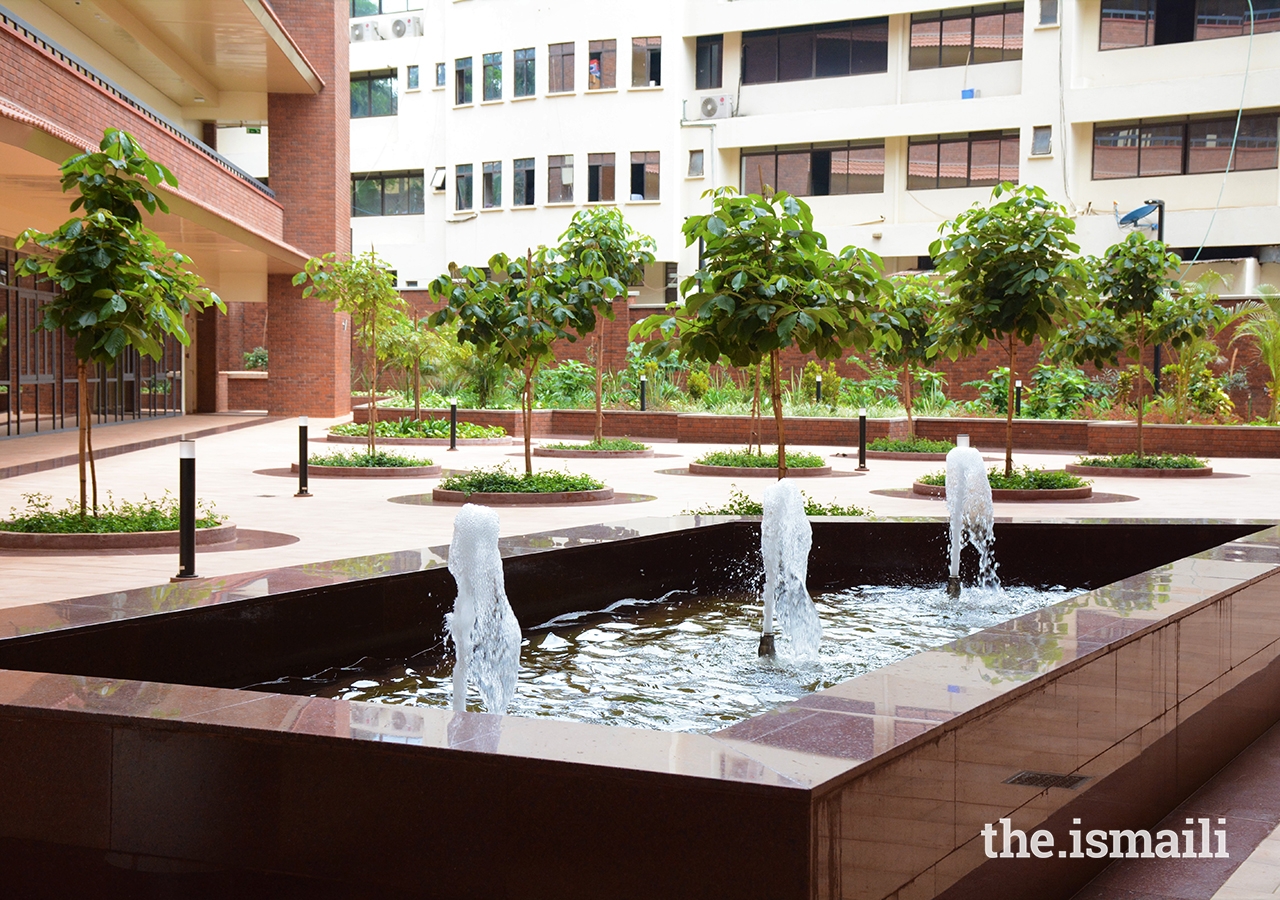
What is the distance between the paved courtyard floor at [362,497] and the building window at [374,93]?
22836mm

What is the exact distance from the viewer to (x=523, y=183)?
40688 mm

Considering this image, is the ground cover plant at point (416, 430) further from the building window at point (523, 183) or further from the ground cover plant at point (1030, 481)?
the building window at point (523, 183)

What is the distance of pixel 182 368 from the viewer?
33562mm

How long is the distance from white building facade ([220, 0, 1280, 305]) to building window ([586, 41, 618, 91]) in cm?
7

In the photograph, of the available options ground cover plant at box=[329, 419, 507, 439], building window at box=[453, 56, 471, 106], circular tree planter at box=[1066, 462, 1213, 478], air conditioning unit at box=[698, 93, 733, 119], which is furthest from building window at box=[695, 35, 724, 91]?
circular tree planter at box=[1066, 462, 1213, 478]

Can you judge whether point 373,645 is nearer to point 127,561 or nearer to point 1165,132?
point 127,561

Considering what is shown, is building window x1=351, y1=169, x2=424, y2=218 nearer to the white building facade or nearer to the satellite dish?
the white building facade

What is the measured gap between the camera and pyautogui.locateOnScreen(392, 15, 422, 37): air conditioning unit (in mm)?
43312

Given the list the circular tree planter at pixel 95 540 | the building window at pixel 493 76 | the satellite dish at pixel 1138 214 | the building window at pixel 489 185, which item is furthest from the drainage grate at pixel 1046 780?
the building window at pixel 493 76

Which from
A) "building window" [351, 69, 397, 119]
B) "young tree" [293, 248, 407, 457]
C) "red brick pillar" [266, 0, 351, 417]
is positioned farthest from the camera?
"building window" [351, 69, 397, 119]

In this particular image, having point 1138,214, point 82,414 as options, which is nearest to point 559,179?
point 1138,214

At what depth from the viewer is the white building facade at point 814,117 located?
31516 mm

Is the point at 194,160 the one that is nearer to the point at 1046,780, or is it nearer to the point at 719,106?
the point at 719,106

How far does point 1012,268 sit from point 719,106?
25.0 metres
